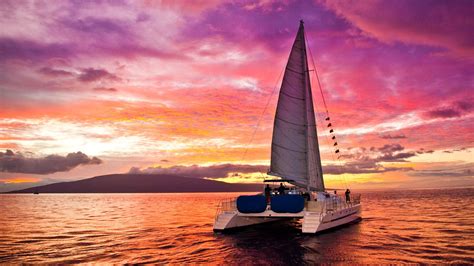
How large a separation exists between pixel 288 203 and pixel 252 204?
237 cm

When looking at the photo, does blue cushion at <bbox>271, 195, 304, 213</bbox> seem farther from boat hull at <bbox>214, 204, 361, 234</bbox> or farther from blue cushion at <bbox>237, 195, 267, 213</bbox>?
blue cushion at <bbox>237, 195, 267, 213</bbox>

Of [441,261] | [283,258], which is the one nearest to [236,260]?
[283,258]

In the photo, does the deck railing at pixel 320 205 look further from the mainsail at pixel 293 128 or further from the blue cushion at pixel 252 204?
the mainsail at pixel 293 128

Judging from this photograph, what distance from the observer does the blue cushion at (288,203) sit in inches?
878

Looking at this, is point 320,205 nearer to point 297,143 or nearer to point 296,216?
point 296,216

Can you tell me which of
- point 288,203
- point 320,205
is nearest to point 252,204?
point 288,203

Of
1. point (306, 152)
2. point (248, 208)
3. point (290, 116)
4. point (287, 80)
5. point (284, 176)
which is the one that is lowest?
point (248, 208)

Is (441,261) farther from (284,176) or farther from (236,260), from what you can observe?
(284,176)

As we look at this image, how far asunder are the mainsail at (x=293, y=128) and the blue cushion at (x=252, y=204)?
5.02 metres

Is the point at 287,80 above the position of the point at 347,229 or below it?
above

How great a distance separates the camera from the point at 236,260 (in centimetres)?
1568

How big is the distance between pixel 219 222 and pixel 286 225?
7.46 metres

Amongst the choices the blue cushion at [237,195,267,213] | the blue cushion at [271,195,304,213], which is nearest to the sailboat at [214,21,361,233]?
the blue cushion at [237,195,267,213]

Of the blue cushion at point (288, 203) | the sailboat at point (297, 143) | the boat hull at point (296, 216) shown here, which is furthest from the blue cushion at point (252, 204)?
the sailboat at point (297, 143)
